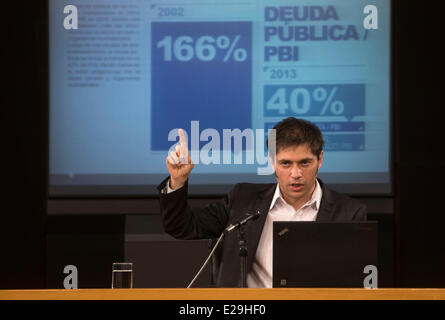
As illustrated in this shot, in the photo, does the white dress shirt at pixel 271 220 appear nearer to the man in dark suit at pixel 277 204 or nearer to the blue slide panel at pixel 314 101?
the man in dark suit at pixel 277 204

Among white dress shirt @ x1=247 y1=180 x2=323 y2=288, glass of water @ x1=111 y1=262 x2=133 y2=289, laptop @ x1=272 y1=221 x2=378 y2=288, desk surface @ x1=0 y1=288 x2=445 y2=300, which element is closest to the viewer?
desk surface @ x1=0 y1=288 x2=445 y2=300

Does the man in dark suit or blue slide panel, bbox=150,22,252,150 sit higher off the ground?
blue slide panel, bbox=150,22,252,150

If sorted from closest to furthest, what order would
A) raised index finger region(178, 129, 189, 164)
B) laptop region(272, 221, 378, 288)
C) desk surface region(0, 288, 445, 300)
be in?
desk surface region(0, 288, 445, 300) → laptop region(272, 221, 378, 288) → raised index finger region(178, 129, 189, 164)

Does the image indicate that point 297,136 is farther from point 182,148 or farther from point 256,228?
point 182,148

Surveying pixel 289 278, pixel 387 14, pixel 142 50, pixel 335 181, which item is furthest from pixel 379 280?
pixel 289 278

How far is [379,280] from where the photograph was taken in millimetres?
3852

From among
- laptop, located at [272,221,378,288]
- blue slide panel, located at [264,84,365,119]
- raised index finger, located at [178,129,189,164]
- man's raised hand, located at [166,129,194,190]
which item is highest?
blue slide panel, located at [264,84,365,119]

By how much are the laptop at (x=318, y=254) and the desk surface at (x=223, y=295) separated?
1.99ft

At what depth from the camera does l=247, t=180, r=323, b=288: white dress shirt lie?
2.72 m

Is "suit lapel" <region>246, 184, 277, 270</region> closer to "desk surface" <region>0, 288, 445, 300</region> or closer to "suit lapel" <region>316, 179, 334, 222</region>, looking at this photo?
"suit lapel" <region>316, 179, 334, 222</region>

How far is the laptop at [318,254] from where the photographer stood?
1.92m

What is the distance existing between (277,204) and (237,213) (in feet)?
0.53

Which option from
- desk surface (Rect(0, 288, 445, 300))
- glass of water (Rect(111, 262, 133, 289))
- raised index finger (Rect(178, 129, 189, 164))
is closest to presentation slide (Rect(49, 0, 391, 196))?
raised index finger (Rect(178, 129, 189, 164))

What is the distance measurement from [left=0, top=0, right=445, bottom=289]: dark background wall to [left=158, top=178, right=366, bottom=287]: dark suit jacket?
102cm
